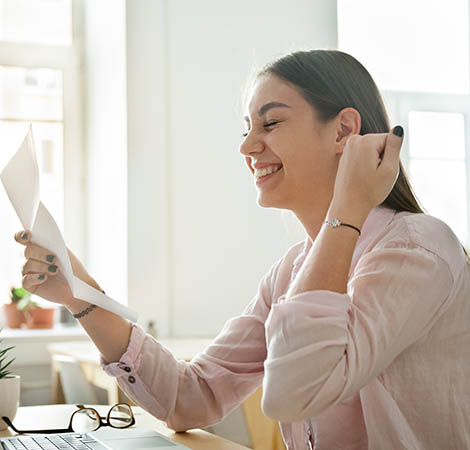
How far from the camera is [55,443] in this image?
120 cm

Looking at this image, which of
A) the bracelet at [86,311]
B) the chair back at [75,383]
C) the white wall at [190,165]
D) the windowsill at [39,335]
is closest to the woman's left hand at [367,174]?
the bracelet at [86,311]

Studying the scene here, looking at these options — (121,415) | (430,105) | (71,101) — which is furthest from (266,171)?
(430,105)

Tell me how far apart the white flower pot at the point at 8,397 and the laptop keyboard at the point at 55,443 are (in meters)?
0.24

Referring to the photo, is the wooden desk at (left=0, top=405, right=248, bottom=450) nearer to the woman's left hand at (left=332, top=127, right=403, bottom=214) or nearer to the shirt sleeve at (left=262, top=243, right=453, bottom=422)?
the shirt sleeve at (left=262, top=243, right=453, bottom=422)

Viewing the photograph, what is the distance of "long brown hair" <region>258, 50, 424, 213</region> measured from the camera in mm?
1333

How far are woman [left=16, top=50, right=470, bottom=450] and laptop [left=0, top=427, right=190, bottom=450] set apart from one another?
0.45 feet

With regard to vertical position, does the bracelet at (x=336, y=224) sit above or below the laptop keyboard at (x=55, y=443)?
above

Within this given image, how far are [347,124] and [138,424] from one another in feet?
2.31

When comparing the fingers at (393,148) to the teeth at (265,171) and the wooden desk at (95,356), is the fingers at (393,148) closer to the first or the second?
the teeth at (265,171)

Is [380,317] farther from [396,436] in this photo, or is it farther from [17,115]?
[17,115]

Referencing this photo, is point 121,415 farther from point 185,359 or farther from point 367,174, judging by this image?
point 185,359

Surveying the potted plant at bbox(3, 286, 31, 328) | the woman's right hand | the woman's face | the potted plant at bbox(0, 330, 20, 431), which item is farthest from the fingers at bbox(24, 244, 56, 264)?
the potted plant at bbox(3, 286, 31, 328)

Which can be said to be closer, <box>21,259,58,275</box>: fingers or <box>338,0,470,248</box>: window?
<box>21,259,58,275</box>: fingers

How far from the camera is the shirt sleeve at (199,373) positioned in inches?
55.4
